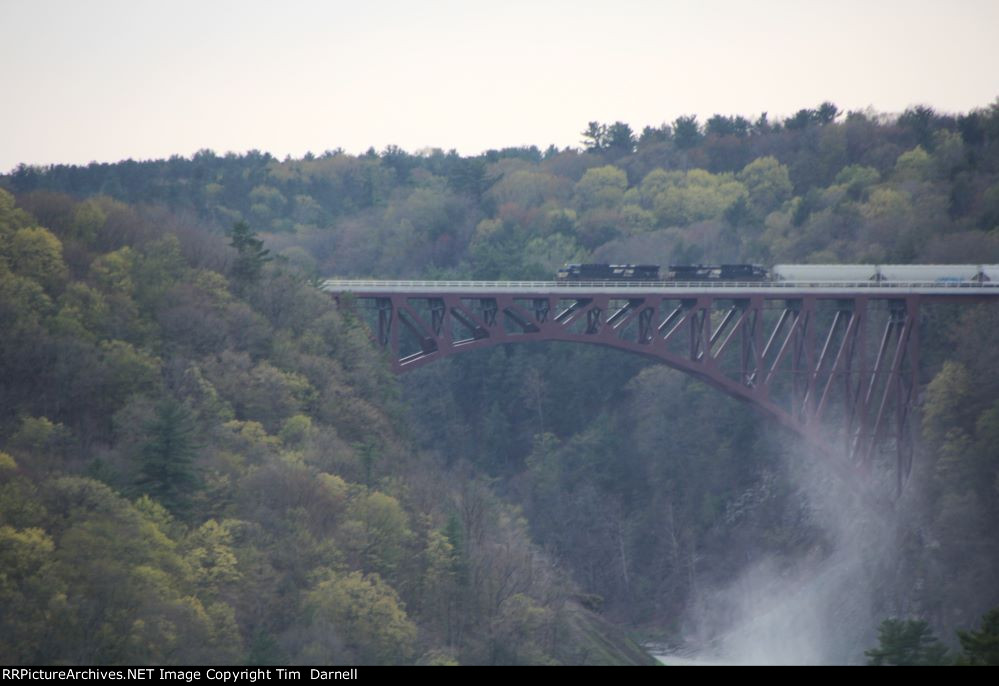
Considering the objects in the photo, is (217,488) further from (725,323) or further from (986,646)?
(986,646)

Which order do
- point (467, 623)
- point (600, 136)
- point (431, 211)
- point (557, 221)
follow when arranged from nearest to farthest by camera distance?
point (467, 623), point (557, 221), point (431, 211), point (600, 136)

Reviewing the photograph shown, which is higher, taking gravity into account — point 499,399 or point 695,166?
point 695,166

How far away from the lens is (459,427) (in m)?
113

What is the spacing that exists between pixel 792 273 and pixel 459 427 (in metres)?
38.7

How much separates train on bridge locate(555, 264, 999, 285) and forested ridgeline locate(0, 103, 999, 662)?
2.56 meters

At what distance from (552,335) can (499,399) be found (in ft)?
128

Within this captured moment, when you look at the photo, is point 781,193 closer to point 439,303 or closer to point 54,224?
point 439,303

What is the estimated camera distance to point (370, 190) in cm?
16075

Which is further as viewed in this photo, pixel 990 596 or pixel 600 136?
pixel 600 136

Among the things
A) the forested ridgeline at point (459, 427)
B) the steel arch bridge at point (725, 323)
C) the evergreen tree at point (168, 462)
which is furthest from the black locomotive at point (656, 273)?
the evergreen tree at point (168, 462)

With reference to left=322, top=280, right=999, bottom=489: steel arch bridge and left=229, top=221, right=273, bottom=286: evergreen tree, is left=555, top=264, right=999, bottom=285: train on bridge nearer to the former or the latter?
left=322, top=280, right=999, bottom=489: steel arch bridge

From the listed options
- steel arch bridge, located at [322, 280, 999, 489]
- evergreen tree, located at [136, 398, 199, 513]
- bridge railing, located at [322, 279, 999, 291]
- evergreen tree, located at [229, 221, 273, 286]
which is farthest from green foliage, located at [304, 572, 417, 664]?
evergreen tree, located at [229, 221, 273, 286]

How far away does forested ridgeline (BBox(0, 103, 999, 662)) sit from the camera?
58.9m

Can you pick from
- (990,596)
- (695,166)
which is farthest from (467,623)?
(695,166)
